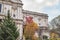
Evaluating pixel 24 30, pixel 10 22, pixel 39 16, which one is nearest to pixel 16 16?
pixel 24 30

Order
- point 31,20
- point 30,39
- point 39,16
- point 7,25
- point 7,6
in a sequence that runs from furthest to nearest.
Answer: point 39,16 → point 31,20 → point 30,39 → point 7,6 → point 7,25

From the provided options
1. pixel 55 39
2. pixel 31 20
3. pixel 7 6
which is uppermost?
pixel 7 6

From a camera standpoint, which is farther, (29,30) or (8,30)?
(29,30)

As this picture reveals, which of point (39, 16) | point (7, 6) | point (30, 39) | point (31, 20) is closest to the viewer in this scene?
point (7, 6)

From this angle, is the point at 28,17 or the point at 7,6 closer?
the point at 7,6

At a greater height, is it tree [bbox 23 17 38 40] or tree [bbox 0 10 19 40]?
tree [bbox 0 10 19 40]

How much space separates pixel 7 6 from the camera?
4534 cm

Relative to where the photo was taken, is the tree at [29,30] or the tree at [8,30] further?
the tree at [29,30]

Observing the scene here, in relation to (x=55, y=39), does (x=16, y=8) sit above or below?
above

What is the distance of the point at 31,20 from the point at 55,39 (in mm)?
7522

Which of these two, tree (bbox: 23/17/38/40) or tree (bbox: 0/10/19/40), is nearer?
tree (bbox: 0/10/19/40)

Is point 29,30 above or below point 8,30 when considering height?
below

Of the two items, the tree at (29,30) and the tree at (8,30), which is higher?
the tree at (8,30)

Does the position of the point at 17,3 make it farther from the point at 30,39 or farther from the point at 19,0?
the point at 30,39
